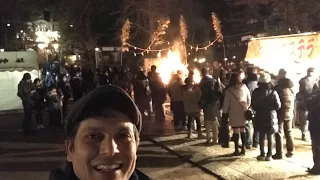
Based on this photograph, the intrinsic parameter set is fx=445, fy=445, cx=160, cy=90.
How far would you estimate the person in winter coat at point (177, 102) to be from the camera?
1362cm

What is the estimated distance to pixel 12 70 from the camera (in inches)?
754

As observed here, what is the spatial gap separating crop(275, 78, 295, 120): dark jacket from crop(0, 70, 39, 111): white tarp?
12.9m

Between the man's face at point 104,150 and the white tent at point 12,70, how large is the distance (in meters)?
18.4

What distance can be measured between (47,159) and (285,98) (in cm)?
561

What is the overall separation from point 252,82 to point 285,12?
8.10 m

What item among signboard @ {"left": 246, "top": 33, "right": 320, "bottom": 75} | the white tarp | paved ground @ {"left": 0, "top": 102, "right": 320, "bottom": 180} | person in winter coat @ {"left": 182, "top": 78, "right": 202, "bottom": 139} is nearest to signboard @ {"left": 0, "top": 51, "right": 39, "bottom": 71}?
the white tarp

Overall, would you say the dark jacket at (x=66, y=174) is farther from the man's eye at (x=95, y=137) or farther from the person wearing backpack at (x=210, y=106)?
the person wearing backpack at (x=210, y=106)

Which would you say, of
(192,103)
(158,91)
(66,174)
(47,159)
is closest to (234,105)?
(192,103)

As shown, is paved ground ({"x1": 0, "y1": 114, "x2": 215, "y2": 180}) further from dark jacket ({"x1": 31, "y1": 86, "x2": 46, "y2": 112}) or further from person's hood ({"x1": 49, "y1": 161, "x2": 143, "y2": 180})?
person's hood ({"x1": 49, "y1": 161, "x2": 143, "y2": 180})

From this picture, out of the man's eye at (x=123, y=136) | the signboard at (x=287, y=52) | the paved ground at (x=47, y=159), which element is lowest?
the paved ground at (x=47, y=159)

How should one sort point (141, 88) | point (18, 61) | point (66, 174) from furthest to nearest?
point (18, 61) → point (141, 88) → point (66, 174)

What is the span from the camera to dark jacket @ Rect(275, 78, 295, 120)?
30.9 ft

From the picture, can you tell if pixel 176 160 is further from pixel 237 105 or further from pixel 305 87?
pixel 305 87

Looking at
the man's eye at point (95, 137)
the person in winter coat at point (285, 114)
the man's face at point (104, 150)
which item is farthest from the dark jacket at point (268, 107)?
the man's eye at point (95, 137)
